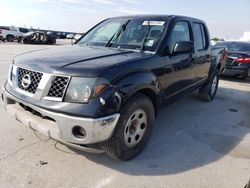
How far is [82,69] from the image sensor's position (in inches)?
112

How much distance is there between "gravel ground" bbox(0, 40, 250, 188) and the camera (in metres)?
3.00

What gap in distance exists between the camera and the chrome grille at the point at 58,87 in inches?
111

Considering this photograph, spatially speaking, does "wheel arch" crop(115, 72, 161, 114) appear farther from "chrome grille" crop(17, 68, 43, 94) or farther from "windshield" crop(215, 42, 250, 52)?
"windshield" crop(215, 42, 250, 52)

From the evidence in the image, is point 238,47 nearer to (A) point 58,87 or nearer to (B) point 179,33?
(B) point 179,33

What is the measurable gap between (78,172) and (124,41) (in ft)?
6.67

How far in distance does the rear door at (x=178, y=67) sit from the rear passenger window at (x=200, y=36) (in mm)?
289

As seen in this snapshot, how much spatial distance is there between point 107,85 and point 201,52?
3.14 m

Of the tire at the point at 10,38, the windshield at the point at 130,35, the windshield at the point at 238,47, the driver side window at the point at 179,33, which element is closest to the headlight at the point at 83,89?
the windshield at the point at 130,35

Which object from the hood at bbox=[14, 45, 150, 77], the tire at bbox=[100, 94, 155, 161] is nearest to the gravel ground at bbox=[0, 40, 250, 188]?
the tire at bbox=[100, 94, 155, 161]

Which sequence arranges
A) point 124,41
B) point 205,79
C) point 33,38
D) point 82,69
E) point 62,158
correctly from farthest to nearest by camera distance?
point 33,38, point 205,79, point 124,41, point 62,158, point 82,69

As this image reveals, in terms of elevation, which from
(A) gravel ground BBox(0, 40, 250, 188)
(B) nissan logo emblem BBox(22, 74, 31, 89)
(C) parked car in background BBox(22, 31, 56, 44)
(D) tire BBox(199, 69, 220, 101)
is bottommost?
(C) parked car in background BBox(22, 31, 56, 44)

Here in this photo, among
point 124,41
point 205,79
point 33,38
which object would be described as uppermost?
point 124,41

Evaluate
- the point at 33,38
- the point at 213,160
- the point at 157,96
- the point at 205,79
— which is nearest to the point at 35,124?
the point at 157,96

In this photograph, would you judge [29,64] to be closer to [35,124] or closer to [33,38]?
[35,124]
